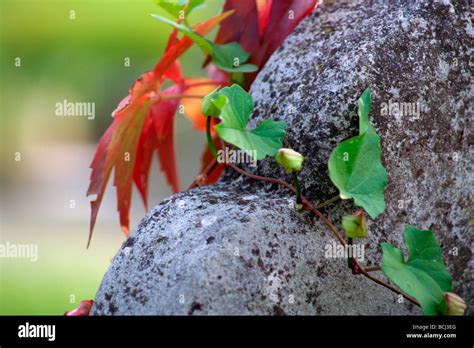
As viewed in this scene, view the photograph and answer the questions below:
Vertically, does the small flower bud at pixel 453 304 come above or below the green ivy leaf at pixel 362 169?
below

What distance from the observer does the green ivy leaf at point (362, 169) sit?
52cm

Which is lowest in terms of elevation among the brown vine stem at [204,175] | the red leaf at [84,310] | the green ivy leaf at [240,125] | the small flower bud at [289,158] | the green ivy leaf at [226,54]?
the red leaf at [84,310]

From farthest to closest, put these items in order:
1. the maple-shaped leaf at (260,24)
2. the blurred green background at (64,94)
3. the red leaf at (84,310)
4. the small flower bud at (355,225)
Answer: the blurred green background at (64,94), the maple-shaped leaf at (260,24), the red leaf at (84,310), the small flower bud at (355,225)

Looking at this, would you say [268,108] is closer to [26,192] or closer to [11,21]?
[26,192]

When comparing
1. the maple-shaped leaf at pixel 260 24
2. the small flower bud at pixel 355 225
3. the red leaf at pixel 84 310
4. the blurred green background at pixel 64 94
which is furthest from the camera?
the blurred green background at pixel 64 94

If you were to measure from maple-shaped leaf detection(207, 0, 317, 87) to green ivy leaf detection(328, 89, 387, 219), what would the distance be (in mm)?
231

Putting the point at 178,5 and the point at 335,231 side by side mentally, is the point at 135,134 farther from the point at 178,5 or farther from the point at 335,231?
the point at 335,231

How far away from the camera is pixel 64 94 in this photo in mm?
5109

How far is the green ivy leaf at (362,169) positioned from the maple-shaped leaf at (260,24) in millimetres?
231

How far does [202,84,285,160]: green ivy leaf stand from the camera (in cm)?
51

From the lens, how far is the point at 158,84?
73 cm

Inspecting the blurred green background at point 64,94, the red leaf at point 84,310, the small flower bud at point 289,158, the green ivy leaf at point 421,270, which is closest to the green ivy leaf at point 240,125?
the small flower bud at point 289,158

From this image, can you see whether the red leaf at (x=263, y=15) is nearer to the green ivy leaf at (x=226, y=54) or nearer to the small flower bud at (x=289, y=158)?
the green ivy leaf at (x=226, y=54)

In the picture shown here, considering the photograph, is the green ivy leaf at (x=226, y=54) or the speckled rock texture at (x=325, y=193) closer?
the speckled rock texture at (x=325, y=193)
